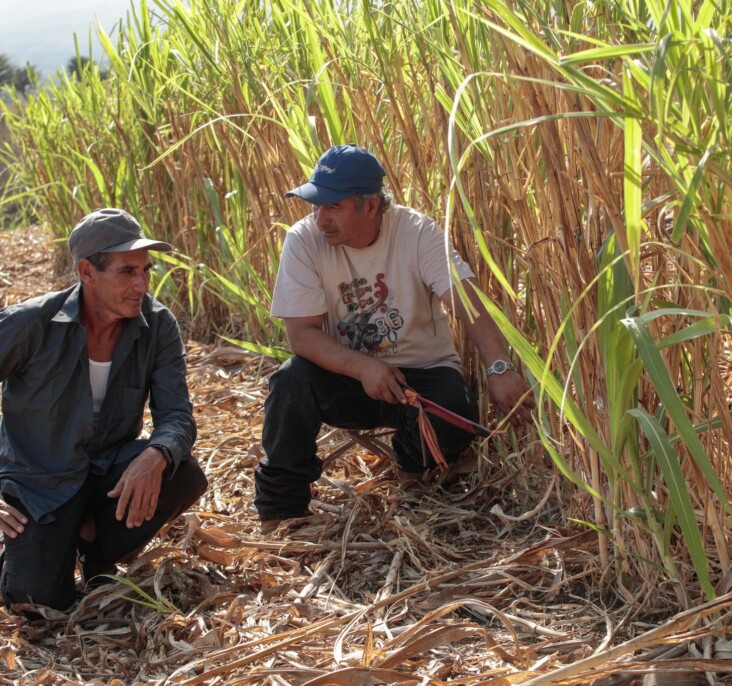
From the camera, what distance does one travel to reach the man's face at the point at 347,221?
2.36 m

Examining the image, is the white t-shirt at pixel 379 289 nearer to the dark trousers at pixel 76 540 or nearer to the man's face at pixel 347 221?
the man's face at pixel 347 221

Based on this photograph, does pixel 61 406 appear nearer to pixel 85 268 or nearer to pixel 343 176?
pixel 85 268

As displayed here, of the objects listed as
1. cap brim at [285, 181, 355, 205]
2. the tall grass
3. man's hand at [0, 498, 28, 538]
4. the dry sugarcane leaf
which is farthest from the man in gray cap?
the dry sugarcane leaf

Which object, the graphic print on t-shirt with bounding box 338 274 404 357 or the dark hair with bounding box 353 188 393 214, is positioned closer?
the dark hair with bounding box 353 188 393 214

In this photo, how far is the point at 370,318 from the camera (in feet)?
8.20

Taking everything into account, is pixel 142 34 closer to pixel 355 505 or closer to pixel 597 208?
pixel 355 505

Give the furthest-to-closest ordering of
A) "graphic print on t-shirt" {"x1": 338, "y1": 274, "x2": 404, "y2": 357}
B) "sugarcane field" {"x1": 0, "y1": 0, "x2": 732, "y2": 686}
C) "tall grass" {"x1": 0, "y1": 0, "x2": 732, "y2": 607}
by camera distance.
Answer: "graphic print on t-shirt" {"x1": 338, "y1": 274, "x2": 404, "y2": 357}
"sugarcane field" {"x1": 0, "y1": 0, "x2": 732, "y2": 686}
"tall grass" {"x1": 0, "y1": 0, "x2": 732, "y2": 607}

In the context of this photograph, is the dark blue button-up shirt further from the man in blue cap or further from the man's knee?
the man in blue cap

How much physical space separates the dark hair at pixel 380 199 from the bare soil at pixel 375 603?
0.59m

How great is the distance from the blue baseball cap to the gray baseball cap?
39 cm

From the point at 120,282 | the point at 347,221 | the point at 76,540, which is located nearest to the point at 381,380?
the point at 347,221

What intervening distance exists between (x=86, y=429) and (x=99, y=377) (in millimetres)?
128

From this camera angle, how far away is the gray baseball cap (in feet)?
7.12

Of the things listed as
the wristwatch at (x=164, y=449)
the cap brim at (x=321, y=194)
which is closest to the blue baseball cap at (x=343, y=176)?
the cap brim at (x=321, y=194)
